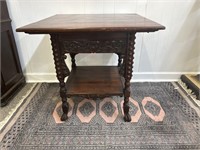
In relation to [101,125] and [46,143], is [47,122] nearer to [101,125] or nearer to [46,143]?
[46,143]

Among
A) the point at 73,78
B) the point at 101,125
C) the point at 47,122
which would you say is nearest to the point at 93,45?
the point at 73,78

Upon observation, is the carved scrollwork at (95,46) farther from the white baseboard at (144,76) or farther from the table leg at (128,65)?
the white baseboard at (144,76)

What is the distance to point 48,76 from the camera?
180 centimetres

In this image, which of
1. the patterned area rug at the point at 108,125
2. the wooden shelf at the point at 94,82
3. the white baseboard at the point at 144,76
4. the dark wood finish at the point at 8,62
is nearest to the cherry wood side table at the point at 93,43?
the wooden shelf at the point at 94,82

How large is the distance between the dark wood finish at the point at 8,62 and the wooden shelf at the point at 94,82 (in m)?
0.61

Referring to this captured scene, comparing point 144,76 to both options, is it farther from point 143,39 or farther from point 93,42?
point 93,42

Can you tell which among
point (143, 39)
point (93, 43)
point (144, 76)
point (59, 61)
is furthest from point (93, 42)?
point (144, 76)

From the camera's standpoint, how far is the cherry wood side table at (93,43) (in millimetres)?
880

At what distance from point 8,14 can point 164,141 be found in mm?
1701

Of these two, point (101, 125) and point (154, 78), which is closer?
point (101, 125)

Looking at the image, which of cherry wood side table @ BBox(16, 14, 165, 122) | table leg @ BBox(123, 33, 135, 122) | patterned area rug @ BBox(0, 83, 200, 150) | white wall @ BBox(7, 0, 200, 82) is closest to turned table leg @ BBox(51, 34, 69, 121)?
cherry wood side table @ BBox(16, 14, 165, 122)

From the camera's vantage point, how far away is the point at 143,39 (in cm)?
162

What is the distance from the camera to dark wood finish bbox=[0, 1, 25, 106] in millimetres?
1434

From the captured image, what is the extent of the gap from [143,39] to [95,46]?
80cm
